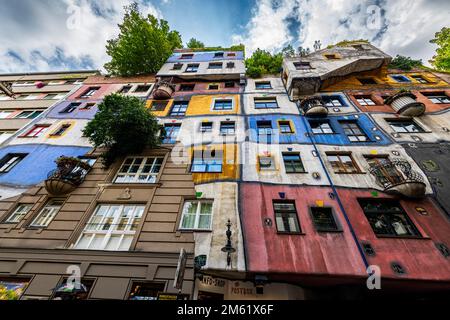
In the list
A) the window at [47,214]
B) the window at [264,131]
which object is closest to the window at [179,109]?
the window at [264,131]

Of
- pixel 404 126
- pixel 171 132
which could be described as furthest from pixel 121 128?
pixel 404 126

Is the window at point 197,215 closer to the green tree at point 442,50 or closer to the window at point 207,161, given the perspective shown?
the window at point 207,161

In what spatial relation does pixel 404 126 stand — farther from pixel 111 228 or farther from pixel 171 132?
pixel 111 228

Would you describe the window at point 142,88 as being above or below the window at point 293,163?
above

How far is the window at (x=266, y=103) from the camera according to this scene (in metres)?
16.8

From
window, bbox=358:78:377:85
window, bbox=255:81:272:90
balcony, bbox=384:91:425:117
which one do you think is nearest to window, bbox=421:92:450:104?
balcony, bbox=384:91:425:117

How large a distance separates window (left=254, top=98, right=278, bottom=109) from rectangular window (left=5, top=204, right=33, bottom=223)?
16.6 m

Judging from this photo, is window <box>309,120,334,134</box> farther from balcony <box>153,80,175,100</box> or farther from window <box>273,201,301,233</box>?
balcony <box>153,80,175,100</box>

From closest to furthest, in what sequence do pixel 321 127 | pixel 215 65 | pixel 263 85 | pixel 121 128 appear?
pixel 121 128 → pixel 321 127 → pixel 263 85 → pixel 215 65

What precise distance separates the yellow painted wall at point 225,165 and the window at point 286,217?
9.48 feet

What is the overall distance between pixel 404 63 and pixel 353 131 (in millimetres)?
14091

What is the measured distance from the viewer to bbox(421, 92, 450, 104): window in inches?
625

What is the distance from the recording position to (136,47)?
22.9m

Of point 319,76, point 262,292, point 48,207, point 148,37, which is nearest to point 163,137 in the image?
point 48,207
